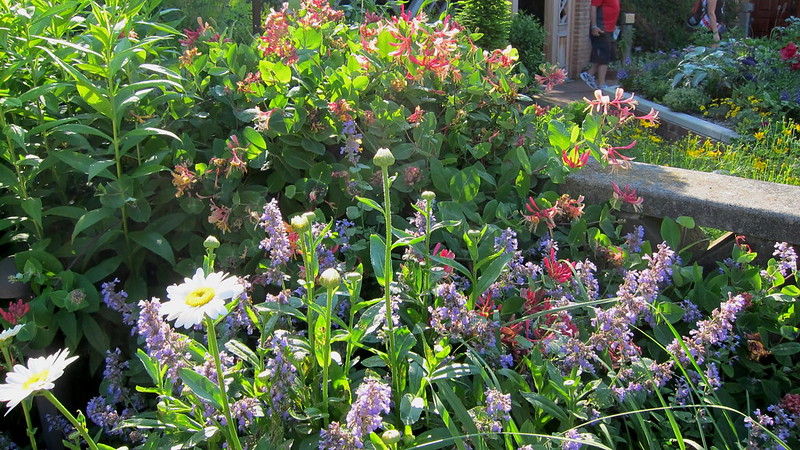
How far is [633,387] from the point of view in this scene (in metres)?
1.74

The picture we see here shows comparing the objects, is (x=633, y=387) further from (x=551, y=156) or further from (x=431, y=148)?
(x=431, y=148)

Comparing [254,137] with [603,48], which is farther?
[603,48]

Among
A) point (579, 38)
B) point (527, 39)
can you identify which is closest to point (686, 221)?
point (527, 39)

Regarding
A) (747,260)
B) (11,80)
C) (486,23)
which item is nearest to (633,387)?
(747,260)

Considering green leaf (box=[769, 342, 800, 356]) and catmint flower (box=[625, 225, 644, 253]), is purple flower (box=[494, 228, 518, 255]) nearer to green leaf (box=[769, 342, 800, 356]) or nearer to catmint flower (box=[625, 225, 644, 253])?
catmint flower (box=[625, 225, 644, 253])

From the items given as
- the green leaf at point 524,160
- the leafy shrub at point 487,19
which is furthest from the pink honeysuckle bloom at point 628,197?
the leafy shrub at point 487,19

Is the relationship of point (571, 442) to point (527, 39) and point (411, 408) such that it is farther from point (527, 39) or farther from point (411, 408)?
point (527, 39)

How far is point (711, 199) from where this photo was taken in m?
2.47

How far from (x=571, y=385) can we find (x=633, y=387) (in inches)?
8.4

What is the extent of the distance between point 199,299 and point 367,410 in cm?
42

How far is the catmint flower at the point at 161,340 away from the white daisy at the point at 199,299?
0.93 ft

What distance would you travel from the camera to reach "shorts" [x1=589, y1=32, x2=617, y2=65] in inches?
446

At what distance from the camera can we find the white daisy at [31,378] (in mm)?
1217

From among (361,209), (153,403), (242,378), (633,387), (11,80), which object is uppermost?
(11,80)
